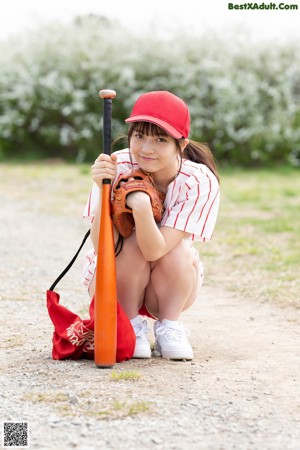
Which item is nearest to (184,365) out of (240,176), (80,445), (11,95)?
(80,445)

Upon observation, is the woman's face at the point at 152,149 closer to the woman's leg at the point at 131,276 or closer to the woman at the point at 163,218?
the woman at the point at 163,218

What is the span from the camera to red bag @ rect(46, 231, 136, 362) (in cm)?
371

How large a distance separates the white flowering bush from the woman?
8.43 metres

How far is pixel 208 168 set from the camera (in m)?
3.93

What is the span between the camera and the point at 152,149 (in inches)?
144

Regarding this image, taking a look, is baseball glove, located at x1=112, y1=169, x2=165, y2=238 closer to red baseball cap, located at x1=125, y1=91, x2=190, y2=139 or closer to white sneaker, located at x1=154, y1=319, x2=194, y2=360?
red baseball cap, located at x1=125, y1=91, x2=190, y2=139

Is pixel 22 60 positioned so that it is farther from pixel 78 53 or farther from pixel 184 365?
pixel 184 365

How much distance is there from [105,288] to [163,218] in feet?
1.38

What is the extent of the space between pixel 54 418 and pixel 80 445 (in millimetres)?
262

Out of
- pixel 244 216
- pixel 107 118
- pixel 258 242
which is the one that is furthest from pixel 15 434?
pixel 244 216

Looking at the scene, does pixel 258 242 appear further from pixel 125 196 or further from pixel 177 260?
pixel 125 196

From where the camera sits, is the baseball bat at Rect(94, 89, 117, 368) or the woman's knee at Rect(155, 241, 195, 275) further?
the woman's knee at Rect(155, 241, 195, 275)

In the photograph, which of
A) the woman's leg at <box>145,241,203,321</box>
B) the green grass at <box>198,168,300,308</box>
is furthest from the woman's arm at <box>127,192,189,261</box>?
the green grass at <box>198,168,300,308</box>

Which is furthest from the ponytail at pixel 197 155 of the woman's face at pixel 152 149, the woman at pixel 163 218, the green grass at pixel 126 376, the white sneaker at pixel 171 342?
the green grass at pixel 126 376
